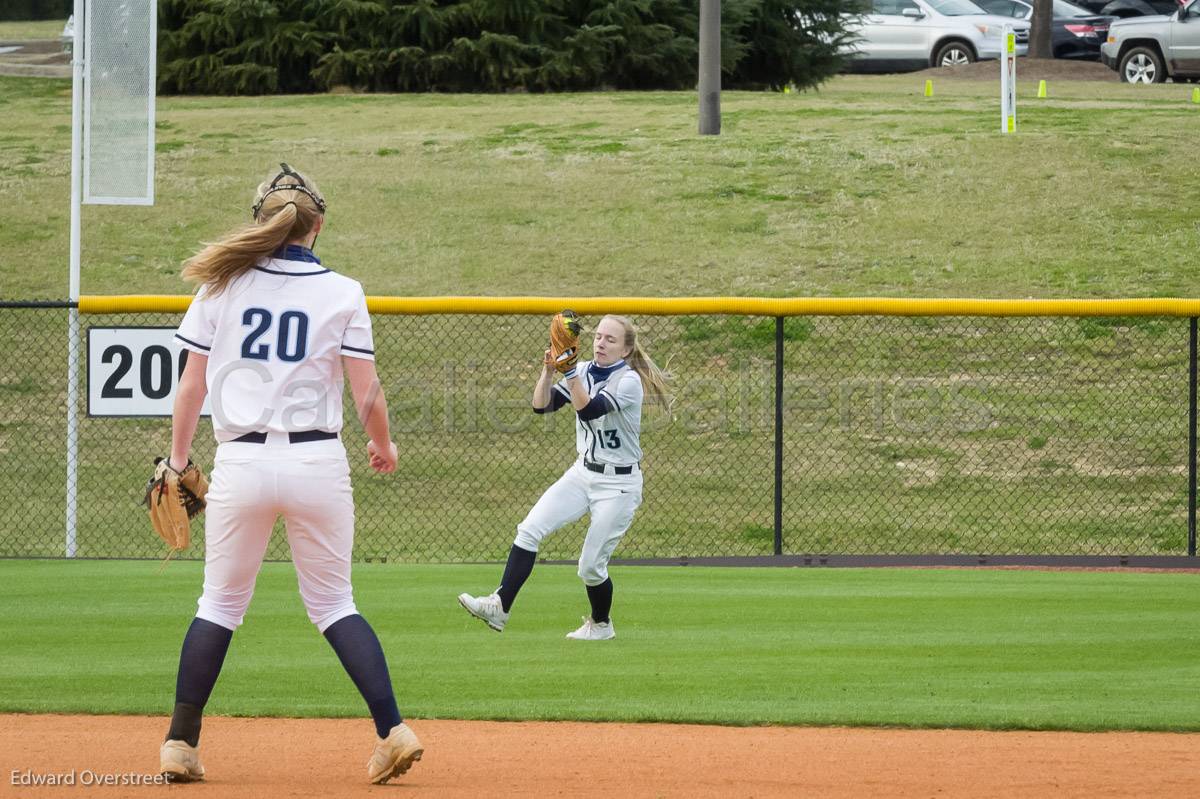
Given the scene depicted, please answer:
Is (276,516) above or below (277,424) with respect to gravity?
below

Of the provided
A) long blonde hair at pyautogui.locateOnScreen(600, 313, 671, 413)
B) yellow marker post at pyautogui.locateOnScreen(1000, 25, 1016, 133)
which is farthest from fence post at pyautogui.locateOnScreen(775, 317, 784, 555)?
yellow marker post at pyautogui.locateOnScreen(1000, 25, 1016, 133)

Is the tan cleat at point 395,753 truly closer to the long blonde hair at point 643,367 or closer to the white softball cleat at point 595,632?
the white softball cleat at point 595,632

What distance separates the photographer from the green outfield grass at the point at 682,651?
628cm

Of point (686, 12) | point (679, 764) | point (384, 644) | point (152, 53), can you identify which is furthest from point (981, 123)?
point (679, 764)

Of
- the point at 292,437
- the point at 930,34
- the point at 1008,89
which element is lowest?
the point at 292,437

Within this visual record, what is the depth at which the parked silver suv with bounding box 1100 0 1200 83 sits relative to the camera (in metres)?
27.8

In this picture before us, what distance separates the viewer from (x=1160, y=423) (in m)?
14.3

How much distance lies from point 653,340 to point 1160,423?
511cm

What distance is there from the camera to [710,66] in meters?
20.8

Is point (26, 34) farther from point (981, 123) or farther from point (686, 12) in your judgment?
point (981, 123)

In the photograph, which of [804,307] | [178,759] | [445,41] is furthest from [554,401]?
[445,41]

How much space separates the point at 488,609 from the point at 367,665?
297cm

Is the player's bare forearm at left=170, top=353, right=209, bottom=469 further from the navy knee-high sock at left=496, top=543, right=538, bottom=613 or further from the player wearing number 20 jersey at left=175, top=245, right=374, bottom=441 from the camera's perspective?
the navy knee-high sock at left=496, top=543, right=538, bottom=613

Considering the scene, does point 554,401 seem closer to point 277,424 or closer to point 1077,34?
point 277,424
